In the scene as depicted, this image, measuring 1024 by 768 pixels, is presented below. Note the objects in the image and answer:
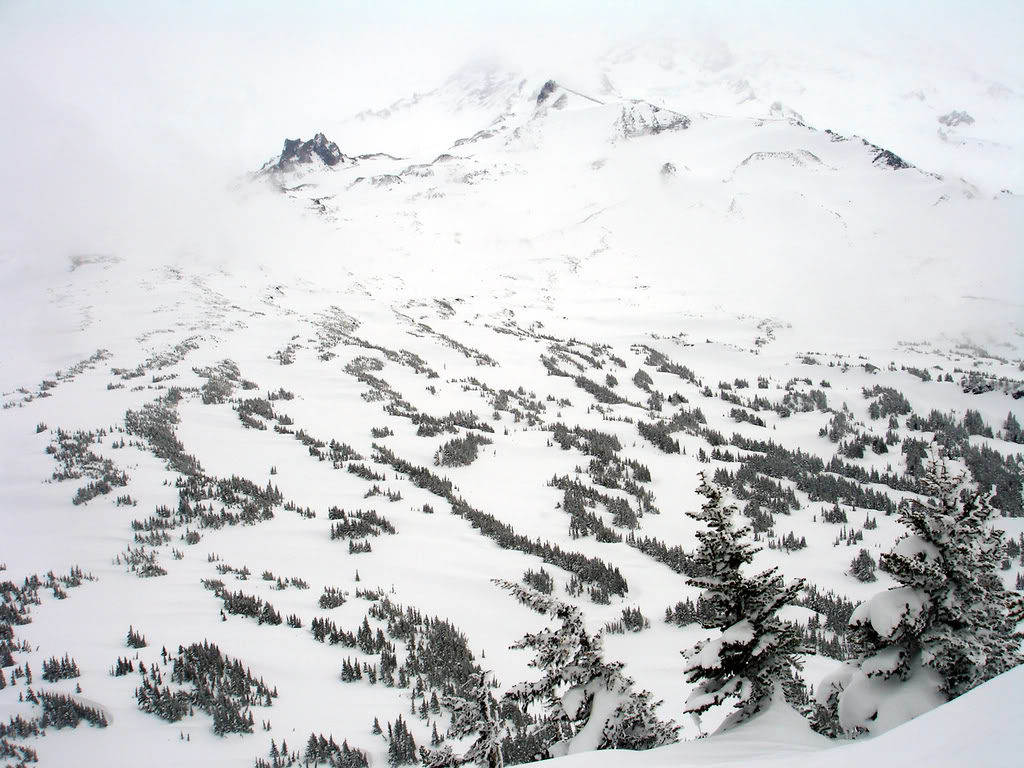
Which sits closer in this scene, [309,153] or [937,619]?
[937,619]

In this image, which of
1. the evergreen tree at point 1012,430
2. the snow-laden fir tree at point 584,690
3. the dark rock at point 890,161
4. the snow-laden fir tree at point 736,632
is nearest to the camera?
the snow-laden fir tree at point 736,632

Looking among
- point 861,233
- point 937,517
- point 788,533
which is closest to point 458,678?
point 937,517

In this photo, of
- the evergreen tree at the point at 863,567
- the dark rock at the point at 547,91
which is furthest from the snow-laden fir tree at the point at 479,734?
the dark rock at the point at 547,91

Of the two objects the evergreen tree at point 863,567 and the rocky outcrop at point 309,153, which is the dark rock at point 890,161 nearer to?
the evergreen tree at point 863,567

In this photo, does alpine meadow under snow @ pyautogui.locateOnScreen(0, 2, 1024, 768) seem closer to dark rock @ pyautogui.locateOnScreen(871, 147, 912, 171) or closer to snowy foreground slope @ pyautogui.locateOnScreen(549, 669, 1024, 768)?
snowy foreground slope @ pyautogui.locateOnScreen(549, 669, 1024, 768)

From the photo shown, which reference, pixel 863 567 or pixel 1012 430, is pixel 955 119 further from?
pixel 863 567

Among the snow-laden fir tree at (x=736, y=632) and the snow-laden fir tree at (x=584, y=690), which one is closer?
the snow-laden fir tree at (x=736, y=632)

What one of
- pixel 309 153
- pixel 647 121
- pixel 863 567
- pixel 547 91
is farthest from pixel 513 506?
pixel 547 91
